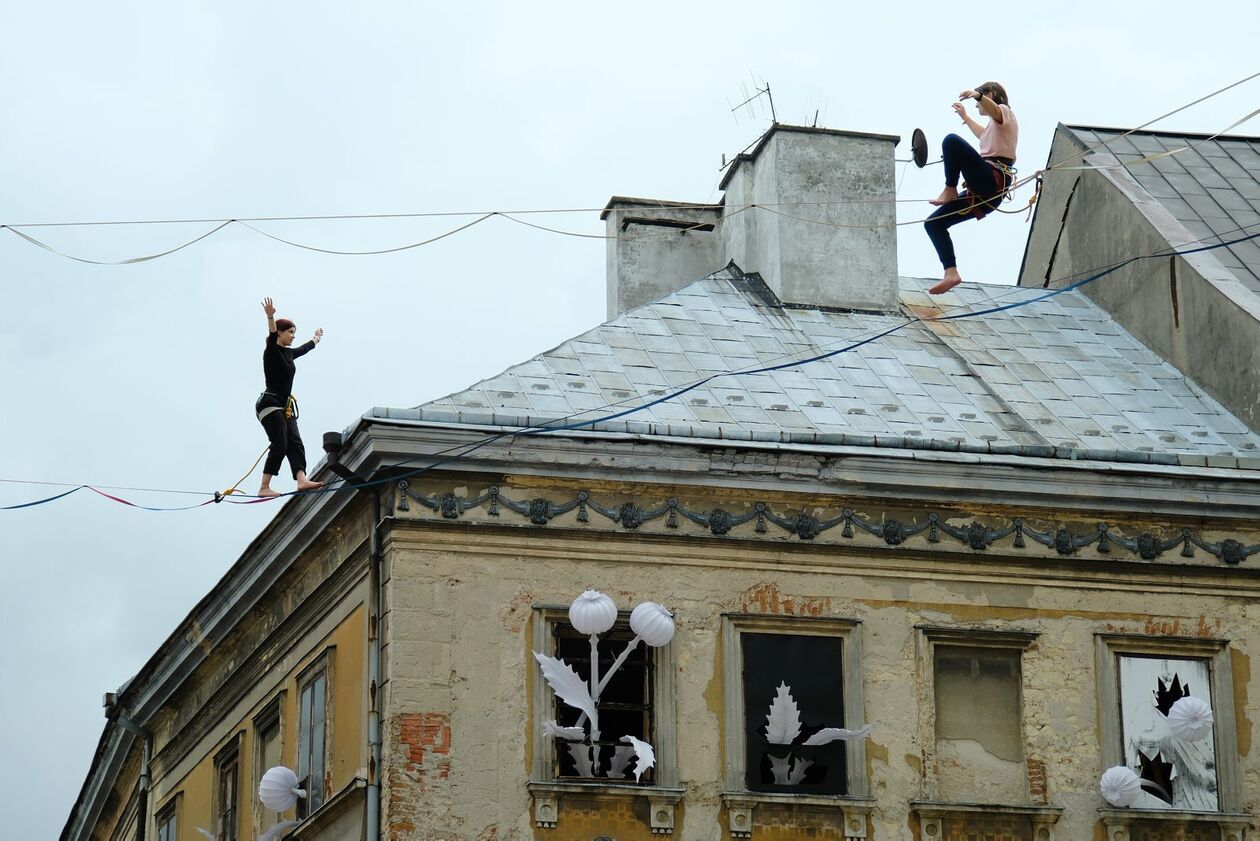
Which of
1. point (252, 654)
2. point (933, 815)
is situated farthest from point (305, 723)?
point (933, 815)

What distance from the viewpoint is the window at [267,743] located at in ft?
78.1

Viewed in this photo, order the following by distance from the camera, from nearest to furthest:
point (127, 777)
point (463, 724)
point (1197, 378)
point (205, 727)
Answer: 1. point (463, 724)
2. point (1197, 378)
3. point (205, 727)
4. point (127, 777)

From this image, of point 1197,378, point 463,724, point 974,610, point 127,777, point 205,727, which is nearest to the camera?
point 463,724

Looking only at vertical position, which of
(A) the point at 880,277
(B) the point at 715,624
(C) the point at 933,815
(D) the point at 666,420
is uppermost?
(A) the point at 880,277

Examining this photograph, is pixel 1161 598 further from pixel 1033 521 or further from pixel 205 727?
pixel 205 727

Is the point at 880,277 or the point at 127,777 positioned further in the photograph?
the point at 127,777

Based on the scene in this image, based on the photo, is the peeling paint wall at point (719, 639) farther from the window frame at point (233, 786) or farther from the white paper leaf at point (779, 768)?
the window frame at point (233, 786)

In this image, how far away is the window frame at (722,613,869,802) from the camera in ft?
68.6

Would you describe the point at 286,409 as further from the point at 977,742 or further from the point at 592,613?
the point at 977,742

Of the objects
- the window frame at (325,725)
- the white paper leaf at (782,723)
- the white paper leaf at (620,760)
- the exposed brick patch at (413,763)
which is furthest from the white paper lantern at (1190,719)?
the window frame at (325,725)

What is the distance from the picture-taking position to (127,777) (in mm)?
31484

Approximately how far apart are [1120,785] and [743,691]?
3.24 m

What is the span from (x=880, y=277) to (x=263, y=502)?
24.9 ft

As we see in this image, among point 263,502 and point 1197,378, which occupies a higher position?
point 1197,378
